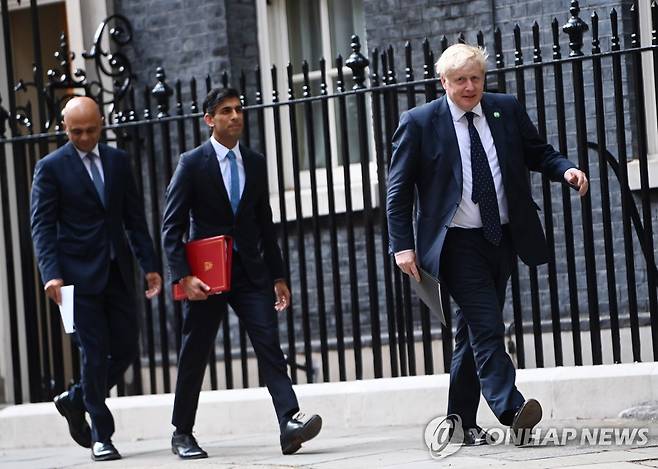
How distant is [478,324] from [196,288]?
1.53 metres

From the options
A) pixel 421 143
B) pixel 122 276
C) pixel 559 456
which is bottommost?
pixel 559 456

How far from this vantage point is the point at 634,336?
338 inches

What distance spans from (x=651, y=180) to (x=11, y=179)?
5145 mm

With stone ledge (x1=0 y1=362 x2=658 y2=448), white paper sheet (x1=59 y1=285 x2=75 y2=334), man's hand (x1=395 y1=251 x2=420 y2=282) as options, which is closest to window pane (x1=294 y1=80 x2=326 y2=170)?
stone ledge (x1=0 y1=362 x2=658 y2=448)

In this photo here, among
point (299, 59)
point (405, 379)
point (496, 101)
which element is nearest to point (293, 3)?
point (299, 59)

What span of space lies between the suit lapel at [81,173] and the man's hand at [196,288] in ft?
2.52

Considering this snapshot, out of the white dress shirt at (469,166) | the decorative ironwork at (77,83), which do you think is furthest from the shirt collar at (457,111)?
the decorative ironwork at (77,83)

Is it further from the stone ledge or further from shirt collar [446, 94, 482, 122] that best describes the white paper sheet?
shirt collar [446, 94, 482, 122]

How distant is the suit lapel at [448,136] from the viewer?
23.3ft

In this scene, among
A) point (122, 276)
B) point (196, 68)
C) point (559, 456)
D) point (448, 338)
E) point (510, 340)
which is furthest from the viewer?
point (196, 68)

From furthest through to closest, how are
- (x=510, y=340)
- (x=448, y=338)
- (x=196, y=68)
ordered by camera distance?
(x=196, y=68)
(x=510, y=340)
(x=448, y=338)

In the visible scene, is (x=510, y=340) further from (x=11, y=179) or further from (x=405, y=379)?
(x=11, y=179)

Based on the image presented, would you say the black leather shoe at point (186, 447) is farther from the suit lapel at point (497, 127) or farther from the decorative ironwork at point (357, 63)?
the decorative ironwork at point (357, 63)

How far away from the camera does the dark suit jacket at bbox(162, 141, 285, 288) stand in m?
7.91
